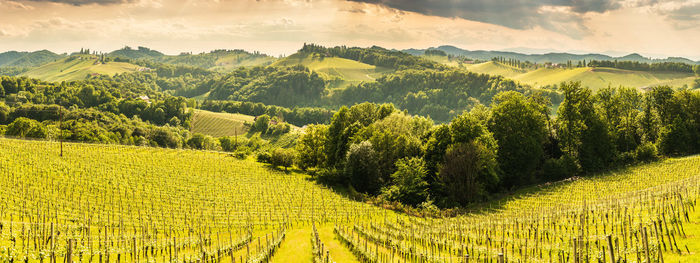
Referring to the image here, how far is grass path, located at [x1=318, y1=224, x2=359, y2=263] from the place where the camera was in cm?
2742

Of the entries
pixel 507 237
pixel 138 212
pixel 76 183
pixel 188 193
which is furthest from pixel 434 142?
pixel 76 183

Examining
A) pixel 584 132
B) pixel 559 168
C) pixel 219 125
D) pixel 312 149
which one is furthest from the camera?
pixel 219 125

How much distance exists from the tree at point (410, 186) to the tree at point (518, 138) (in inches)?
521

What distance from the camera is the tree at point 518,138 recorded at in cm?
5794

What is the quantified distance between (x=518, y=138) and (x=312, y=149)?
1365 inches

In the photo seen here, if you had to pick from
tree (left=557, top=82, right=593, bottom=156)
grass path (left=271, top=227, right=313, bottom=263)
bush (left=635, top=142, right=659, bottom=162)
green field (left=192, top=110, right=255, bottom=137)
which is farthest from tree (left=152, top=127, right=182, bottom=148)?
bush (left=635, top=142, right=659, bottom=162)

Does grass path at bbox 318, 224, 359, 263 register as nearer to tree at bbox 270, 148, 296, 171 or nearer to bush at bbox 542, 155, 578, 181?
tree at bbox 270, 148, 296, 171

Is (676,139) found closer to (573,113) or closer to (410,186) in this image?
(573,113)

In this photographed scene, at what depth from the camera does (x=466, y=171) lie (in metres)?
51.0

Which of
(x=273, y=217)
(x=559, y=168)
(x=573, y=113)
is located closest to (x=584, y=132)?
(x=573, y=113)

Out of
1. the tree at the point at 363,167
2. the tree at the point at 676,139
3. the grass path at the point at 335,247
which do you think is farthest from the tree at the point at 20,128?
the tree at the point at 676,139

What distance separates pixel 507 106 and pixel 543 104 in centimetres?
1317

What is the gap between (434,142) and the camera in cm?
5709

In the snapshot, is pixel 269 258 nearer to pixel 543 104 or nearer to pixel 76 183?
pixel 76 183
